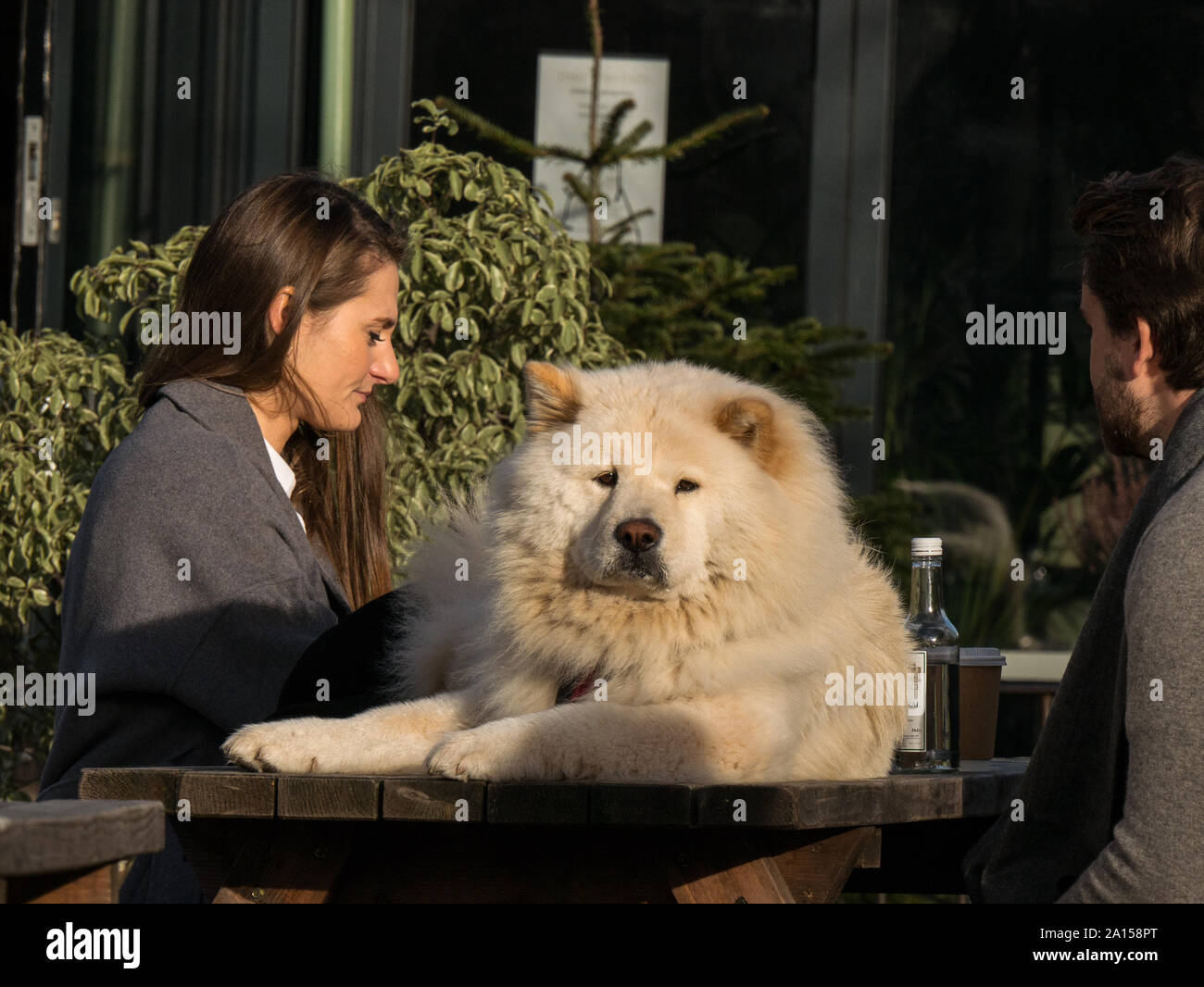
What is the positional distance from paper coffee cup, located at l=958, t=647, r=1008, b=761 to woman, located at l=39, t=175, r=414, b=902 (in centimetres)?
125

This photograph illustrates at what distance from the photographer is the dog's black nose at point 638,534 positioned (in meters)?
2.43

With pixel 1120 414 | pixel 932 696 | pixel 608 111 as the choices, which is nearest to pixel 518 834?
pixel 932 696

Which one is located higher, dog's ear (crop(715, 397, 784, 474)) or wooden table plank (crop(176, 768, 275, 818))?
dog's ear (crop(715, 397, 784, 474))

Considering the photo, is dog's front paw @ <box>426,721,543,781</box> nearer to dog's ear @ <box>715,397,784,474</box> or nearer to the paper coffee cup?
dog's ear @ <box>715,397,784,474</box>

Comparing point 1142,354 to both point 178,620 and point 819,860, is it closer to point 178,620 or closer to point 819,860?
point 819,860

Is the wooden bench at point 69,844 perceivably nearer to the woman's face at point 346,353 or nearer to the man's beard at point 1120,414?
the man's beard at point 1120,414

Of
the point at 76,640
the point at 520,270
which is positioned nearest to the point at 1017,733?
the point at 520,270

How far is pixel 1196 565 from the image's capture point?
6.28ft

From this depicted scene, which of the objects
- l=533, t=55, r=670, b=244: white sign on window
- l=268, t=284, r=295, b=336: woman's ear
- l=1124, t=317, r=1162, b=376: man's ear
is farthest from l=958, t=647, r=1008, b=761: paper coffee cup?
l=533, t=55, r=670, b=244: white sign on window

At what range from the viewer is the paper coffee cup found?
3.03m

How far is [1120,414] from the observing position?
95.8 inches

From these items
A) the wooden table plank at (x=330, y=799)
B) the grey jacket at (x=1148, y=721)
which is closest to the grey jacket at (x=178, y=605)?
the wooden table plank at (x=330, y=799)

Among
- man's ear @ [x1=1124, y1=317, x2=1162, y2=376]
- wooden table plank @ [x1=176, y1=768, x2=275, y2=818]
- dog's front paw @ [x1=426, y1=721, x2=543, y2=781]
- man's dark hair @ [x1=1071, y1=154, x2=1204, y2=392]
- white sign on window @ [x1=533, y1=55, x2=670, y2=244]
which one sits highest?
white sign on window @ [x1=533, y1=55, x2=670, y2=244]

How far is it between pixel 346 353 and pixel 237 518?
62 cm
